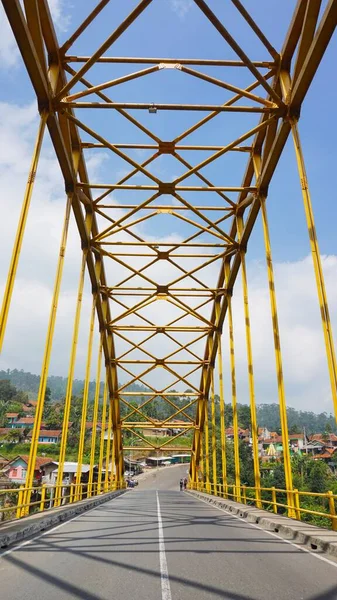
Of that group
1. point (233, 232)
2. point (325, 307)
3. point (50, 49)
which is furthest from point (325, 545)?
point (233, 232)

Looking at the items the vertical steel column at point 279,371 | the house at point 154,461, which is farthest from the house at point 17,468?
the house at point 154,461

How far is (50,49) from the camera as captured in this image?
460 inches

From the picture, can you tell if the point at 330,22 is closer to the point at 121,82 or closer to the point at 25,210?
the point at 121,82

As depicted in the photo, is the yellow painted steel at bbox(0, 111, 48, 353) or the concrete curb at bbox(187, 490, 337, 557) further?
the yellow painted steel at bbox(0, 111, 48, 353)

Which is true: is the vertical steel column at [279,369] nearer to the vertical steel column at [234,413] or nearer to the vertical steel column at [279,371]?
the vertical steel column at [279,371]

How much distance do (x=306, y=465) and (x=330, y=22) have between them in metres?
64.5

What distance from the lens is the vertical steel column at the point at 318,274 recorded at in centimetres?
795

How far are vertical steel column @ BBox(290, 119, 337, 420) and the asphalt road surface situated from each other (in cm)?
265

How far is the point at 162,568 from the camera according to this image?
5.52 meters

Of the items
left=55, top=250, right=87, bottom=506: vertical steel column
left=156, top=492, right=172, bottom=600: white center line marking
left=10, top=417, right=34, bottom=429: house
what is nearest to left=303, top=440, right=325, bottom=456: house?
left=10, top=417, right=34, bottom=429: house

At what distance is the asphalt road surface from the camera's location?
4523mm

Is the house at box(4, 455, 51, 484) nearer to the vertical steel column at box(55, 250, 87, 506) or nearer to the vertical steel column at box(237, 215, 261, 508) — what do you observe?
the vertical steel column at box(55, 250, 87, 506)

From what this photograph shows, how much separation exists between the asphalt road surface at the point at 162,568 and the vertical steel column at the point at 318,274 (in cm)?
265

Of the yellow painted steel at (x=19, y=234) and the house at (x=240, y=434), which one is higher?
the house at (x=240, y=434)
